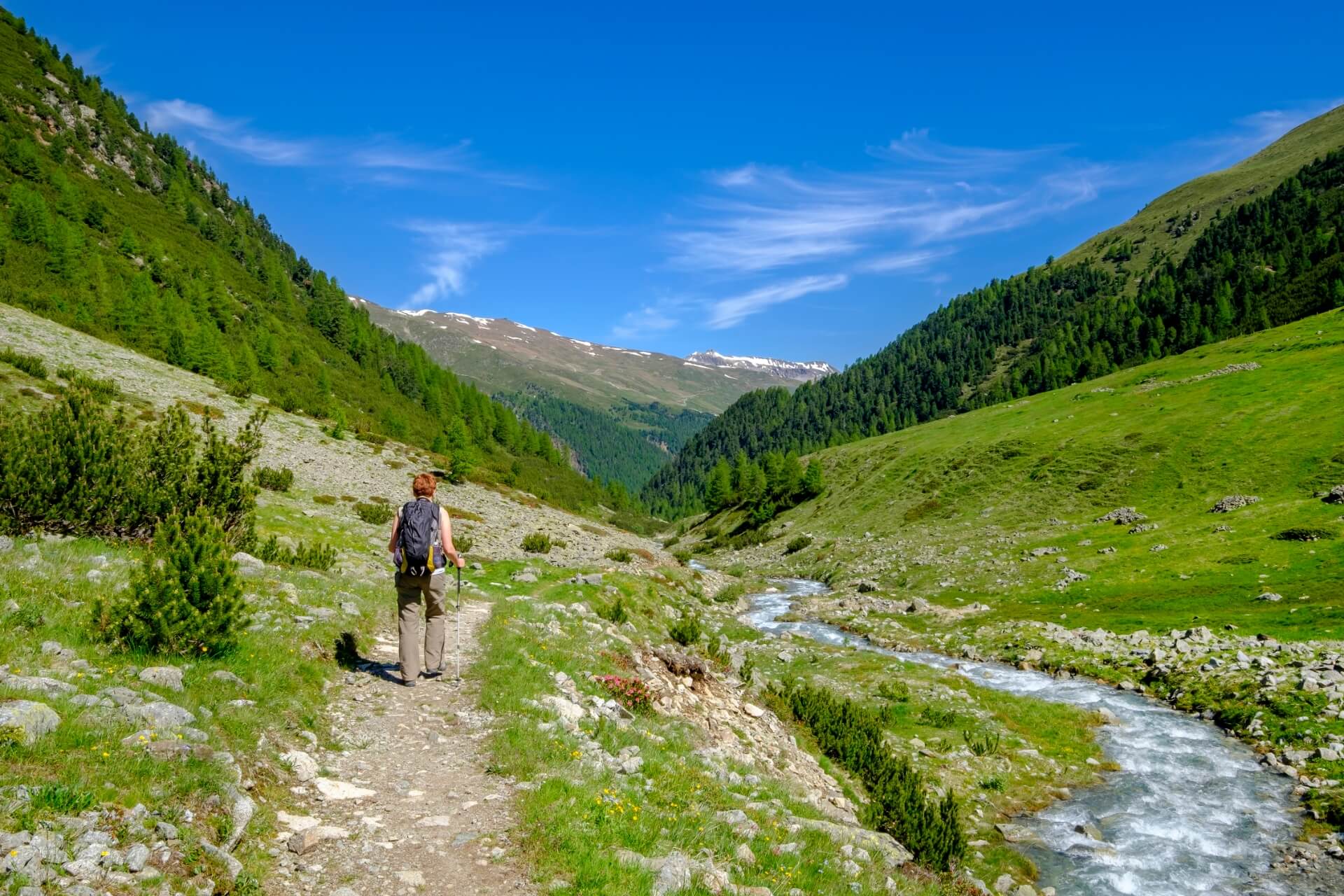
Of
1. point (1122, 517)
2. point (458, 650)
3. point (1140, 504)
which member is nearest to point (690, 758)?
point (458, 650)

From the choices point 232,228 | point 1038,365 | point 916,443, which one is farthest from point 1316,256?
point 232,228

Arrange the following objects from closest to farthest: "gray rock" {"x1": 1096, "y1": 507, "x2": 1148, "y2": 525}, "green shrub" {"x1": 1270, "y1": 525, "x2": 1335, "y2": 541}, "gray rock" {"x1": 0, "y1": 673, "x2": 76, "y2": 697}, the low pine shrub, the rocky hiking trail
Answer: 1. the rocky hiking trail
2. "gray rock" {"x1": 0, "y1": 673, "x2": 76, "y2": 697}
3. the low pine shrub
4. "green shrub" {"x1": 1270, "y1": 525, "x2": 1335, "y2": 541}
5. "gray rock" {"x1": 1096, "y1": 507, "x2": 1148, "y2": 525}

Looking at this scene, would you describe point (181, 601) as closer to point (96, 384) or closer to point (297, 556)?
point (297, 556)

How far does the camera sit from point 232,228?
154 m

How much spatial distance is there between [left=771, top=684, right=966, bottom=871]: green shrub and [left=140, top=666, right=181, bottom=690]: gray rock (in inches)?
527

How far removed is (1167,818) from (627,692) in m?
15.3

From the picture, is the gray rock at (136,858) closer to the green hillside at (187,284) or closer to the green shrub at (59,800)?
the green shrub at (59,800)

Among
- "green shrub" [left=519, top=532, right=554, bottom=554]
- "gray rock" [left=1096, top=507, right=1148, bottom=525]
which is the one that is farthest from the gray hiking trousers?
"gray rock" [left=1096, top=507, right=1148, bottom=525]

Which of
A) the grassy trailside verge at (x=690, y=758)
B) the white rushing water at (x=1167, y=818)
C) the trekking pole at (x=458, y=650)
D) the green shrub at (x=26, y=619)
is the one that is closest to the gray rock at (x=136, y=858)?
the grassy trailside verge at (x=690, y=758)

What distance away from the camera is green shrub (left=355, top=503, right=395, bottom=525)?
123ft

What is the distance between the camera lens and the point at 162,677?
8680 mm

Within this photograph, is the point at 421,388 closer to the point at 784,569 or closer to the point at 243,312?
the point at 243,312

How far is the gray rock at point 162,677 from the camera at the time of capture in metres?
8.48

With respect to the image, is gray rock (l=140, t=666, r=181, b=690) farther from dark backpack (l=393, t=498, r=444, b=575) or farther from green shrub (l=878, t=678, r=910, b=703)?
green shrub (l=878, t=678, r=910, b=703)
